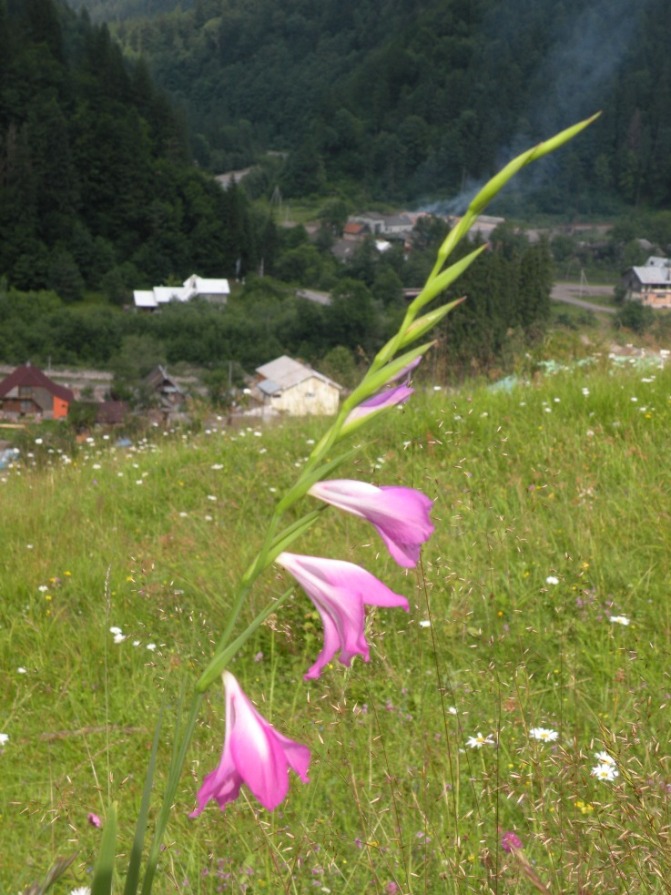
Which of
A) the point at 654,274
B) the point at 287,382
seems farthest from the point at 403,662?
the point at 654,274

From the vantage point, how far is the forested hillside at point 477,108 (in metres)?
53.6

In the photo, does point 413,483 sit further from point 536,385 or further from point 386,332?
point 386,332

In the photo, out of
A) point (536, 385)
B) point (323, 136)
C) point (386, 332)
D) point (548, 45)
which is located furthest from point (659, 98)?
point (536, 385)

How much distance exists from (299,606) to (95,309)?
36.1 metres

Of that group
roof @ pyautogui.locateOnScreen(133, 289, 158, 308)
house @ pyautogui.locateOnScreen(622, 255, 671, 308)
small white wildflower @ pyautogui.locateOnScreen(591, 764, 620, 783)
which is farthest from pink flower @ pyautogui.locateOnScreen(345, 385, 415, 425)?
roof @ pyautogui.locateOnScreen(133, 289, 158, 308)

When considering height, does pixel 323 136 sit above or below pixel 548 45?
below

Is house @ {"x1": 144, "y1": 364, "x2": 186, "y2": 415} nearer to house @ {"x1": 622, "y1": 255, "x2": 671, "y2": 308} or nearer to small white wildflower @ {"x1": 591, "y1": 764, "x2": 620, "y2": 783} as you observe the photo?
house @ {"x1": 622, "y1": 255, "x2": 671, "y2": 308}

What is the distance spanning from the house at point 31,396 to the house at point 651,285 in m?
17.8

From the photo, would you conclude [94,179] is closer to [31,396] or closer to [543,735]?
[31,396]

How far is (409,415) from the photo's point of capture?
3.95m

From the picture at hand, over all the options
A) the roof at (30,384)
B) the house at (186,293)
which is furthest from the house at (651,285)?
the roof at (30,384)

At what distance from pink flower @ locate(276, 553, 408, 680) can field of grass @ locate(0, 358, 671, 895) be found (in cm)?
20

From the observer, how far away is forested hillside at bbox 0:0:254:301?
132 feet

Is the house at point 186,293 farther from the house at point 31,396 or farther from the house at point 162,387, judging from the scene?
the house at point 31,396
